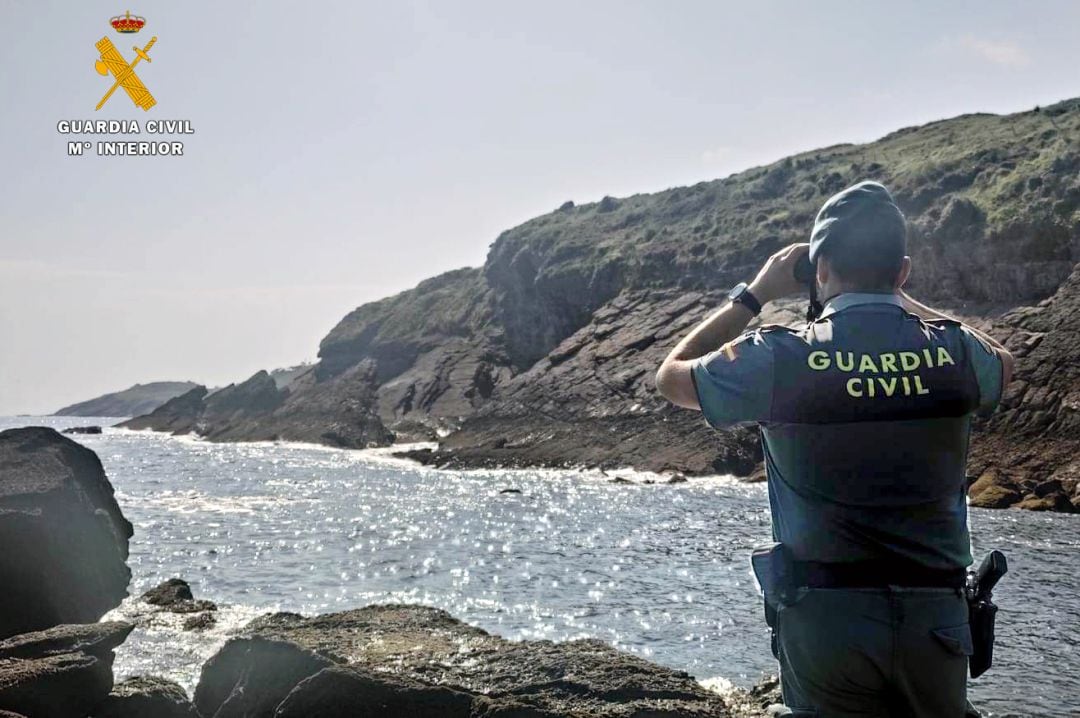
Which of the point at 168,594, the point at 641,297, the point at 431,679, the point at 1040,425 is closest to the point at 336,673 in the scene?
the point at 431,679

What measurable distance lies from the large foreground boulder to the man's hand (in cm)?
1064

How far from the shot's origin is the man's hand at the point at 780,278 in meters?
3.20

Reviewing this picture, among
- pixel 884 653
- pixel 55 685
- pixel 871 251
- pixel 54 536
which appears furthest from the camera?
pixel 54 536

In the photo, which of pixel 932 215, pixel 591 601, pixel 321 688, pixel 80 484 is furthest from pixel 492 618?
pixel 932 215

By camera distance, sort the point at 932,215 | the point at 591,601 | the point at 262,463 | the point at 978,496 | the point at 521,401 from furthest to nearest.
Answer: the point at 521,401, the point at 262,463, the point at 932,215, the point at 978,496, the point at 591,601

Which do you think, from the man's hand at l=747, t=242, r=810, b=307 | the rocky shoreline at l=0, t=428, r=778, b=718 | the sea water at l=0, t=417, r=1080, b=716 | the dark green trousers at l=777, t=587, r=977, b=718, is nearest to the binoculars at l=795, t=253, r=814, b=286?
the man's hand at l=747, t=242, r=810, b=307

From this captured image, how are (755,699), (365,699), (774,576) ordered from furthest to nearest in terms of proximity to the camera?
(755,699), (365,699), (774,576)

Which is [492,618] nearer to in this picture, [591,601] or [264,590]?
[591,601]

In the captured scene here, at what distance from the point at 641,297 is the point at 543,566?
52.8 meters

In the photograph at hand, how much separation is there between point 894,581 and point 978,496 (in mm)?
33760

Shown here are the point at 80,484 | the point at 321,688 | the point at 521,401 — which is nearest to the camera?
the point at 321,688

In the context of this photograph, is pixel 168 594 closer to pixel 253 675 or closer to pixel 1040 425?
pixel 253 675

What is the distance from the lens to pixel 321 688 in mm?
7371

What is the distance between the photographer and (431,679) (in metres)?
7.90
